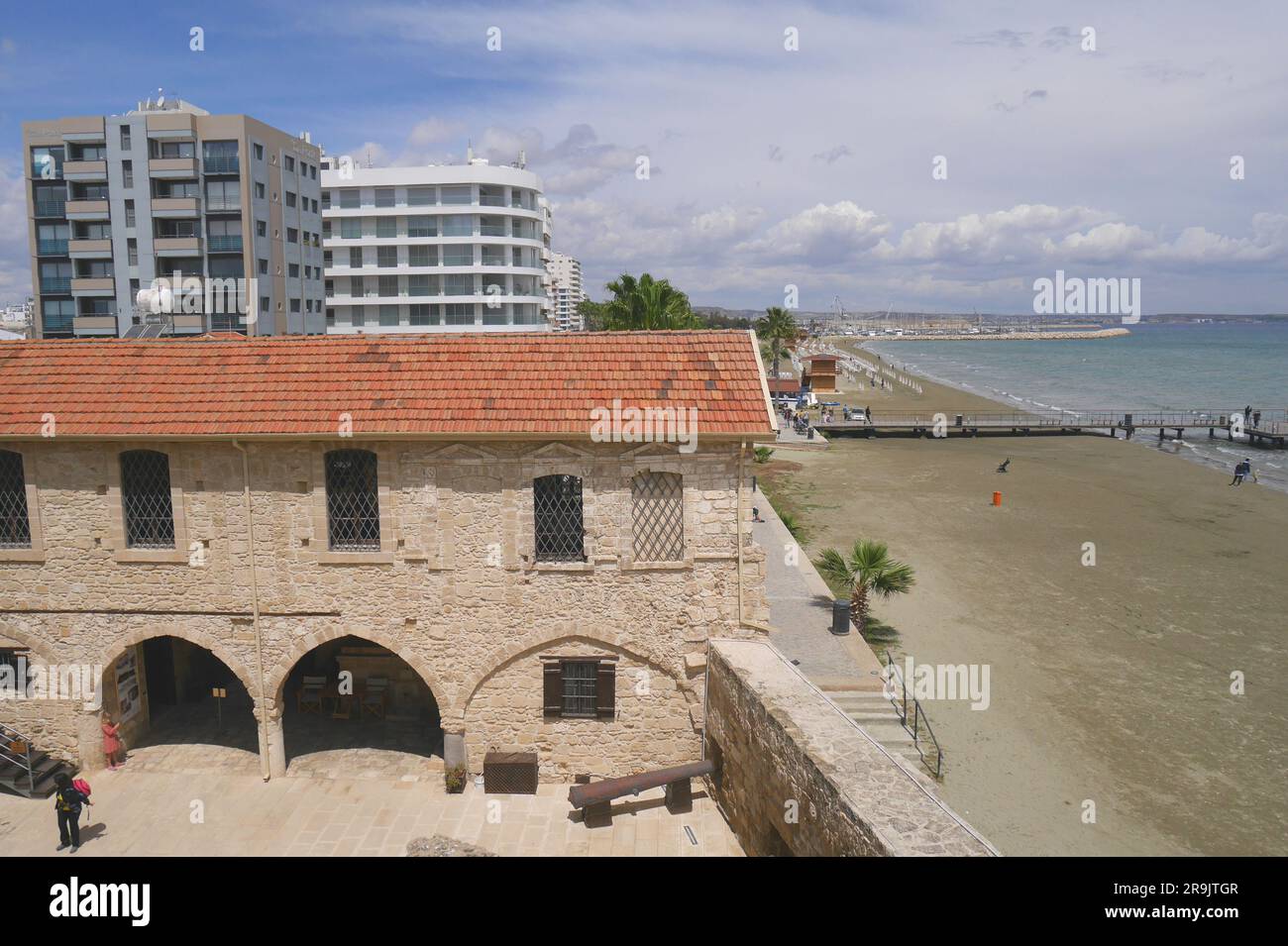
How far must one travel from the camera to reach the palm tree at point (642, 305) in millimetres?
41312

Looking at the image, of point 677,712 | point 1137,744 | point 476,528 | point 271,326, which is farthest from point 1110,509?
point 271,326

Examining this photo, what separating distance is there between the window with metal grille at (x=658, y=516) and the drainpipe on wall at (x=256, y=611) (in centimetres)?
684

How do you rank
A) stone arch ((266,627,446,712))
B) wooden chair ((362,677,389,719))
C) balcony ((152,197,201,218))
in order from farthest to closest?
balcony ((152,197,201,218))
wooden chair ((362,677,389,719))
stone arch ((266,627,446,712))

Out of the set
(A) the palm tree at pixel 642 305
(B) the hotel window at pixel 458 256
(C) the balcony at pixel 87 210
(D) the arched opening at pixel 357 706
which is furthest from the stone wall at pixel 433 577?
(B) the hotel window at pixel 458 256

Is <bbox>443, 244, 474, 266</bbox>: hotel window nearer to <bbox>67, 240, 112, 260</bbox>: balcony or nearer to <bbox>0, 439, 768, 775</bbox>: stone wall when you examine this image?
<bbox>67, 240, 112, 260</bbox>: balcony

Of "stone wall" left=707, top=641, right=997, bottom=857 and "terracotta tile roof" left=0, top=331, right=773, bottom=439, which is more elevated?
"terracotta tile roof" left=0, top=331, right=773, bottom=439

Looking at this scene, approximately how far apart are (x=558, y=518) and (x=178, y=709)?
397 inches

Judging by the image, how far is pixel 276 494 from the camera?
15047mm

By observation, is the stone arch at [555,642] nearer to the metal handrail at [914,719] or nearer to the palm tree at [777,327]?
the metal handrail at [914,719]

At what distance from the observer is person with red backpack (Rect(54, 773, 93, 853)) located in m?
13.3

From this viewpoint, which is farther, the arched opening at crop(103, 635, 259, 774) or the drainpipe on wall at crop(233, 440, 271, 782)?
the arched opening at crop(103, 635, 259, 774)

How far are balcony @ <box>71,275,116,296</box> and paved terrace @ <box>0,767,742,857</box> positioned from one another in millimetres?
46682

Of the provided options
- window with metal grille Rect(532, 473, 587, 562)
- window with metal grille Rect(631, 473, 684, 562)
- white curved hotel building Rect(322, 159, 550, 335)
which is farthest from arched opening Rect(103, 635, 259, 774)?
white curved hotel building Rect(322, 159, 550, 335)

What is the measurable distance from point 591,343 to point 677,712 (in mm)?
7069
